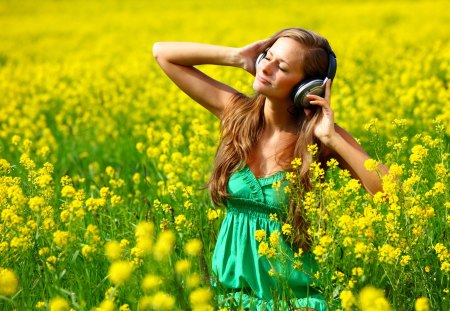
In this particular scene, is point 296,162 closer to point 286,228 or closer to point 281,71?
point 286,228

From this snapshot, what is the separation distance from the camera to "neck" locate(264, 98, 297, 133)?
3736 mm

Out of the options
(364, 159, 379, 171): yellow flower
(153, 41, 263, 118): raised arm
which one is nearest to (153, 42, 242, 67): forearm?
(153, 41, 263, 118): raised arm

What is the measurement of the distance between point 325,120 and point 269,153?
13.4 inches

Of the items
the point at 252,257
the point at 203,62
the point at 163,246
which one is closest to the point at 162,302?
the point at 163,246

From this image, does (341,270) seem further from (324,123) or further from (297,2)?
(297,2)

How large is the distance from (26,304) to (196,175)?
1826 mm

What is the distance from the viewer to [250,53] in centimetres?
386

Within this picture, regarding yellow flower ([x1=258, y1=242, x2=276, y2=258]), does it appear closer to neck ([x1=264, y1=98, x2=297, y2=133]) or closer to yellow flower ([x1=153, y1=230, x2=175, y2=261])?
yellow flower ([x1=153, y1=230, x2=175, y2=261])

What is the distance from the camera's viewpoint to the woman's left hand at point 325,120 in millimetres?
3484

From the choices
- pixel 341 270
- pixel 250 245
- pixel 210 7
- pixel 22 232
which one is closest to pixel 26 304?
pixel 22 232

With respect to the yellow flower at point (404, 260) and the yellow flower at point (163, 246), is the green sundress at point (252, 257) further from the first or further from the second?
the yellow flower at point (163, 246)

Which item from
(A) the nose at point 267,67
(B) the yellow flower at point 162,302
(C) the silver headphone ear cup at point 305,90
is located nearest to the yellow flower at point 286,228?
(C) the silver headphone ear cup at point 305,90

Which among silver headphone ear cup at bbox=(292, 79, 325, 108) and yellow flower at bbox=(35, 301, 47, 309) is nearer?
yellow flower at bbox=(35, 301, 47, 309)

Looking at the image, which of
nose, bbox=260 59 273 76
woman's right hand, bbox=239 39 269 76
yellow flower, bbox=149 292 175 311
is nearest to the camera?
yellow flower, bbox=149 292 175 311
